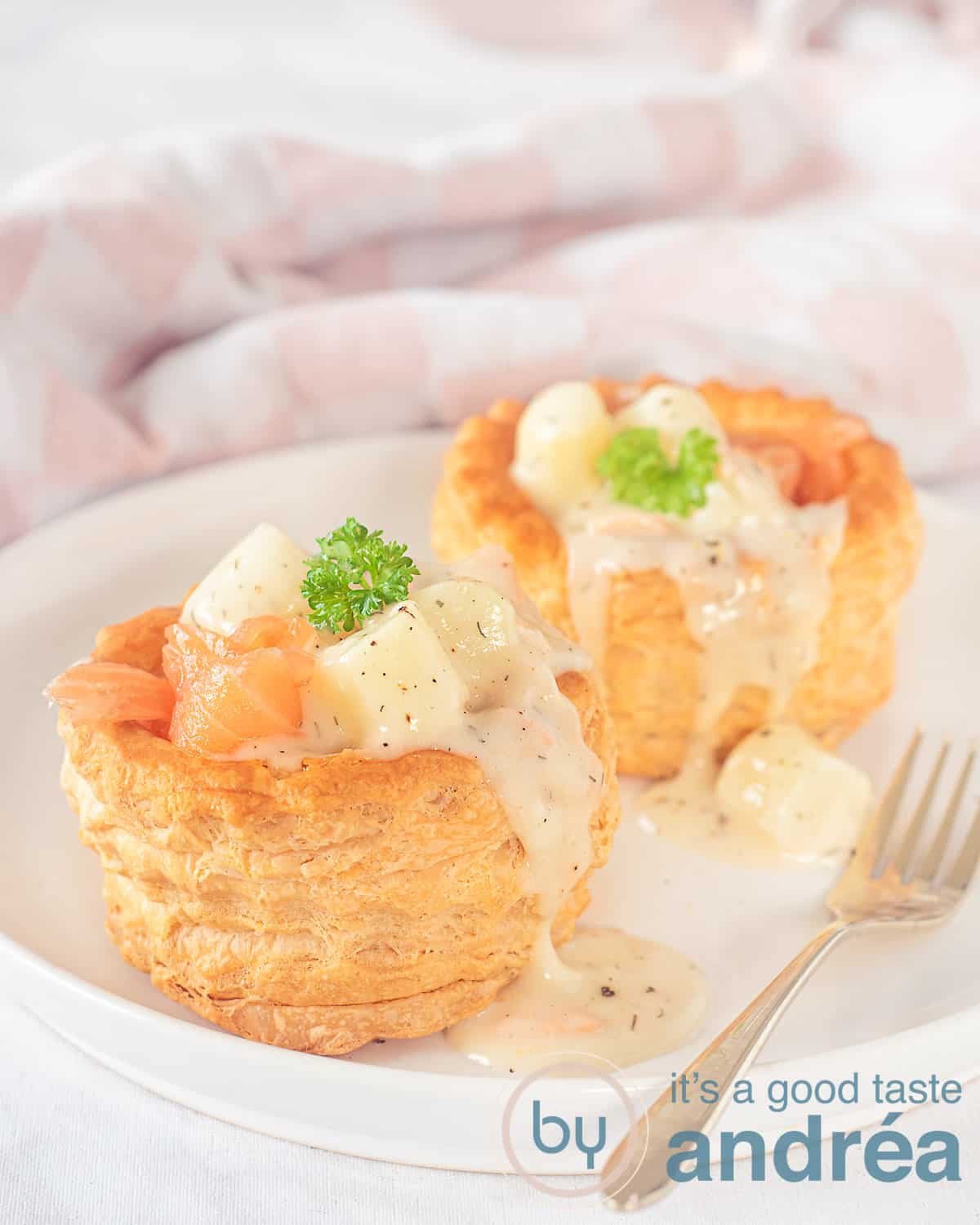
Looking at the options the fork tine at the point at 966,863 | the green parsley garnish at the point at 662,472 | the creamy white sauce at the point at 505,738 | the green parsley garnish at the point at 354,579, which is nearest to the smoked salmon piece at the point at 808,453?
the green parsley garnish at the point at 662,472

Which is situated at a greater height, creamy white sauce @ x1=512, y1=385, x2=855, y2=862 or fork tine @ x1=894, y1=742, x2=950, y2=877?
creamy white sauce @ x1=512, y1=385, x2=855, y2=862

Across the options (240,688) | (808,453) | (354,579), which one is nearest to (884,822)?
(808,453)

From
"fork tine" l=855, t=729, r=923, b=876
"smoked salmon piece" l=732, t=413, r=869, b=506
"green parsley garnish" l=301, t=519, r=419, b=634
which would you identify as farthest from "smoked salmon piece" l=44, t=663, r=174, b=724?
"smoked salmon piece" l=732, t=413, r=869, b=506

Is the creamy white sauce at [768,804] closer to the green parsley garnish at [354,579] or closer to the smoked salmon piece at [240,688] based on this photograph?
the green parsley garnish at [354,579]

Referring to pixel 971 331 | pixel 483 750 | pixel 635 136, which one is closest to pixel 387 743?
pixel 483 750

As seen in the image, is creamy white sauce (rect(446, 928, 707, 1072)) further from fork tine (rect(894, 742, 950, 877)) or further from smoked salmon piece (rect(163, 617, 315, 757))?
smoked salmon piece (rect(163, 617, 315, 757))

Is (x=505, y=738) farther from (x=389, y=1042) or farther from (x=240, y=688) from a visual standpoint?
(x=389, y=1042)
